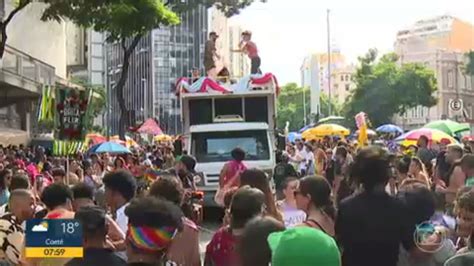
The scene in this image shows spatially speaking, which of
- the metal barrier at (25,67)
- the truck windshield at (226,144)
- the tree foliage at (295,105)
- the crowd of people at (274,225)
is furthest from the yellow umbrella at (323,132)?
the tree foliage at (295,105)

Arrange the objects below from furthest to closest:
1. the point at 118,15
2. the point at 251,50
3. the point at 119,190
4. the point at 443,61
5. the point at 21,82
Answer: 1. the point at 443,61
2. the point at 21,82
3. the point at 118,15
4. the point at 251,50
5. the point at 119,190

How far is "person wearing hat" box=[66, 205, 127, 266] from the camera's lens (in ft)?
14.3

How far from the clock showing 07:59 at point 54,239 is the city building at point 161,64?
103293 mm

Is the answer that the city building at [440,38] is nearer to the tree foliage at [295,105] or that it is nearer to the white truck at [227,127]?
the tree foliage at [295,105]

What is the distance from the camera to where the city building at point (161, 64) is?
365ft

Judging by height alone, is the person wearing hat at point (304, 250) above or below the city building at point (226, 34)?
below

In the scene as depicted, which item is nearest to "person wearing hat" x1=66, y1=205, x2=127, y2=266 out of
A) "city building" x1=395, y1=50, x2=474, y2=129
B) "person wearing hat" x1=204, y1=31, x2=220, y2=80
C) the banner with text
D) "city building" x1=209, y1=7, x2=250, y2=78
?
the banner with text

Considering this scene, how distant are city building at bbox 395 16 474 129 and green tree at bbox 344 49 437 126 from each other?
18262 millimetres

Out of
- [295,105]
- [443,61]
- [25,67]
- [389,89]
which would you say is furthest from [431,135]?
[295,105]

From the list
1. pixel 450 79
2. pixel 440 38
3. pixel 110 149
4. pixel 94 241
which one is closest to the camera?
pixel 94 241

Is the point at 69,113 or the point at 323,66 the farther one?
the point at 323,66

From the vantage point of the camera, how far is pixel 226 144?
19969 mm

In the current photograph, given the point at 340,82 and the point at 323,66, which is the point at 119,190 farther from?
the point at 323,66

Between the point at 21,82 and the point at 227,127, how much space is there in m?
15.4
